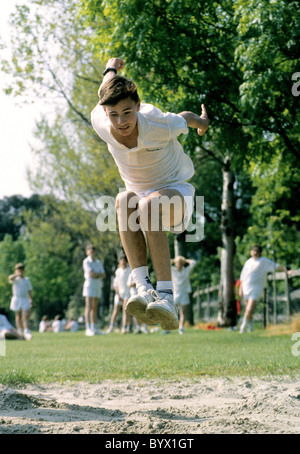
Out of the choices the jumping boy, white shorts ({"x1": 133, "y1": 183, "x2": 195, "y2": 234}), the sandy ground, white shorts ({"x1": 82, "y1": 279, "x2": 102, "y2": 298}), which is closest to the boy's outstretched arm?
the jumping boy

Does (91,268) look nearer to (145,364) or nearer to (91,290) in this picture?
(91,290)

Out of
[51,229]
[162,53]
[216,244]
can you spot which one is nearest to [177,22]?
[162,53]

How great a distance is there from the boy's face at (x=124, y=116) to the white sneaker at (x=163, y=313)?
145 centimetres

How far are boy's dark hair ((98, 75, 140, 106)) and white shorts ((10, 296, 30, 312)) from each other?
11635mm

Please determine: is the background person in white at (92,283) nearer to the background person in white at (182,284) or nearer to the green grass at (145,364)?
the background person in white at (182,284)

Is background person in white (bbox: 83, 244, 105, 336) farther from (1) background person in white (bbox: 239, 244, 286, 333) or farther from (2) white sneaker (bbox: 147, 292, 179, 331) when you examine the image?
(2) white sneaker (bbox: 147, 292, 179, 331)

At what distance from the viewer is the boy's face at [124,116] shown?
4641 mm

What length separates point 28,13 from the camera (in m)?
20.3

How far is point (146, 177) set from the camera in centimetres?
508

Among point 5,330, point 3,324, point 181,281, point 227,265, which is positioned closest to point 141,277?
point 5,330

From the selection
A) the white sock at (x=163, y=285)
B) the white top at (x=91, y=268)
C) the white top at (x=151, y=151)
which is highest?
the white top at (x=91, y=268)

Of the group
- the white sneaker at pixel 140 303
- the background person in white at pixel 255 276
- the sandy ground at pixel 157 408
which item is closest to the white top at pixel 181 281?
the background person in white at pixel 255 276

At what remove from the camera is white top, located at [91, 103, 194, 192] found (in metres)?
4.79

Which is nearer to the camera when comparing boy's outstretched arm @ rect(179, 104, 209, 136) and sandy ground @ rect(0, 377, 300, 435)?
sandy ground @ rect(0, 377, 300, 435)
